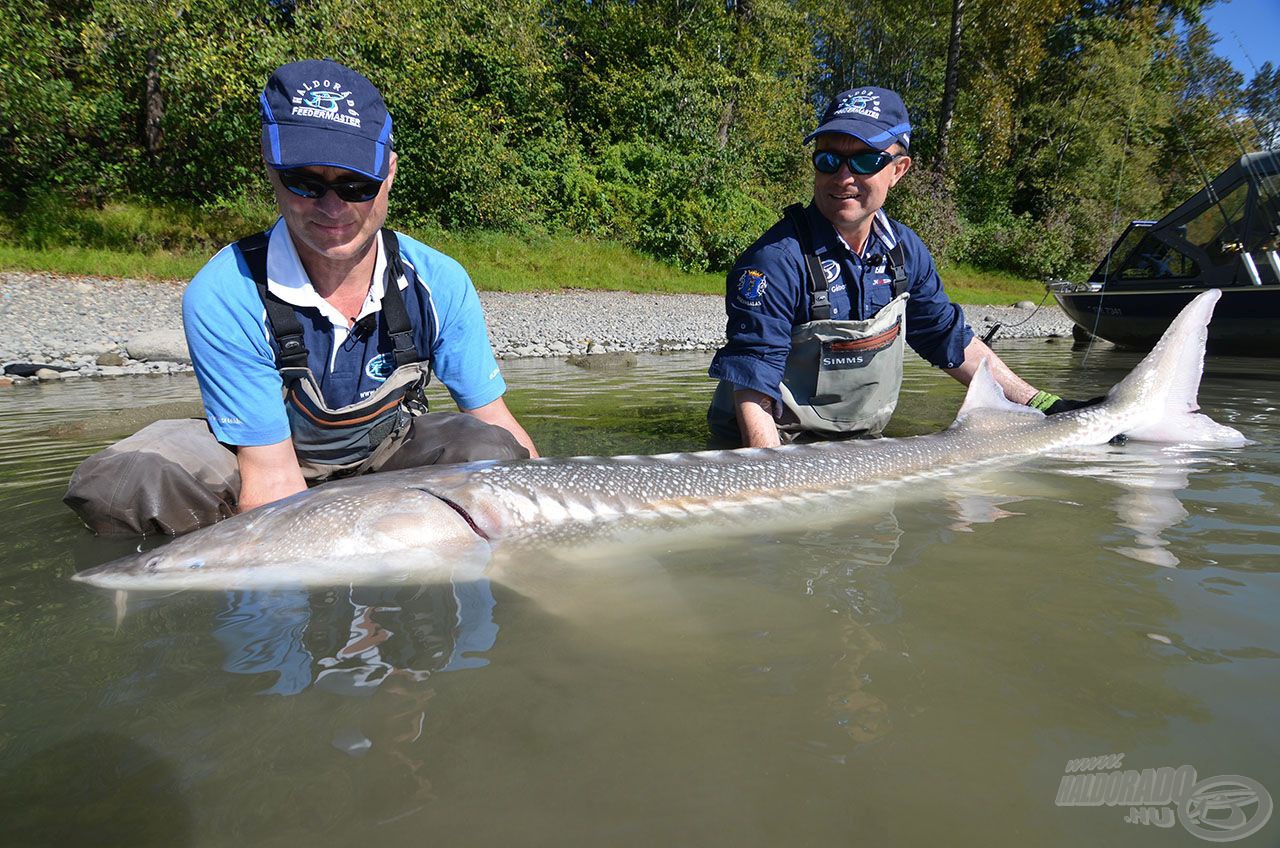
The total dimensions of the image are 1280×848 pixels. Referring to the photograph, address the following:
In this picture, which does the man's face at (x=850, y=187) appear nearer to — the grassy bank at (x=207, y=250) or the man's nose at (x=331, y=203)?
the man's nose at (x=331, y=203)

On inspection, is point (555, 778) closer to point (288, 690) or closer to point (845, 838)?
point (845, 838)

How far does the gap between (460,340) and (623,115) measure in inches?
776

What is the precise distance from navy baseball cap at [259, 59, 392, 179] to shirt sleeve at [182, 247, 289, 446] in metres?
0.43

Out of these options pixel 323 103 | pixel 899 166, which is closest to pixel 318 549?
pixel 323 103

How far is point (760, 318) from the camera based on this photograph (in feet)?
12.2

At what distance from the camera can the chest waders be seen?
2.74 meters

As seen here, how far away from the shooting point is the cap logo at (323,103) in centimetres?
249

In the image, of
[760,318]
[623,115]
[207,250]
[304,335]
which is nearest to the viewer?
[304,335]

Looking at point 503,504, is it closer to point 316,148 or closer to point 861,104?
point 316,148

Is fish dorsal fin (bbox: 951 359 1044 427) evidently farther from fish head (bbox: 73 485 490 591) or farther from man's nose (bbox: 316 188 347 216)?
man's nose (bbox: 316 188 347 216)

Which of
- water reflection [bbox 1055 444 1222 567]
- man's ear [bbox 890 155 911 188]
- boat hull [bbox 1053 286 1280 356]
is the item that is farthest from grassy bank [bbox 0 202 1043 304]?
water reflection [bbox 1055 444 1222 567]

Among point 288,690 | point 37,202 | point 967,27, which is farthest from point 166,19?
point 967,27

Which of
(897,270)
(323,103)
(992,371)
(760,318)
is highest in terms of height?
(323,103)

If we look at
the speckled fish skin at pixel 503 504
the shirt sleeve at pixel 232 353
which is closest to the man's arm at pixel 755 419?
the speckled fish skin at pixel 503 504
